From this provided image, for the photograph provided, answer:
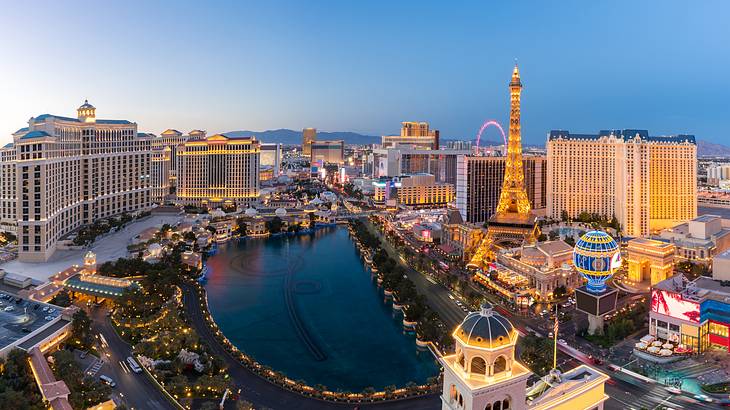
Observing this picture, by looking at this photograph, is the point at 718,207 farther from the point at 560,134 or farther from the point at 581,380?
the point at 581,380

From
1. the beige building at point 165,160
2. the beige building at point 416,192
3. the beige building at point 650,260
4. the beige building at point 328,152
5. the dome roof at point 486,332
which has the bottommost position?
the beige building at point 650,260

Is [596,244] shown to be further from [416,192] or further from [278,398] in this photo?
[416,192]

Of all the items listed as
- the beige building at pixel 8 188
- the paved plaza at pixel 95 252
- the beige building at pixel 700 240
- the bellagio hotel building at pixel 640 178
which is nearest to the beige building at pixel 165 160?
the paved plaza at pixel 95 252

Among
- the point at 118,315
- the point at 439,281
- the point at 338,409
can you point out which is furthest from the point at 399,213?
the point at 338,409

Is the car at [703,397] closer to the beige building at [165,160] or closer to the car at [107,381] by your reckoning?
the car at [107,381]

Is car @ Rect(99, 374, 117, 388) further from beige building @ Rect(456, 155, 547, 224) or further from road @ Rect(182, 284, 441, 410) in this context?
beige building @ Rect(456, 155, 547, 224)

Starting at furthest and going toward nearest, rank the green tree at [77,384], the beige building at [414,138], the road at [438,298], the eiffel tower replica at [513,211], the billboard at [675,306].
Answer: the beige building at [414,138] < the eiffel tower replica at [513,211] < the road at [438,298] < the billboard at [675,306] < the green tree at [77,384]

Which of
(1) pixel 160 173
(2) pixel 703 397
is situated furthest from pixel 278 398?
(1) pixel 160 173
